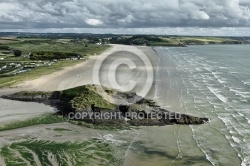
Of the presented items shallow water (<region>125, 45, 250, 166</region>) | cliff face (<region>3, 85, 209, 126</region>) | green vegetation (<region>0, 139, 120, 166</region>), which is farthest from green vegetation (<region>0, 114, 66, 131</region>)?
shallow water (<region>125, 45, 250, 166</region>)

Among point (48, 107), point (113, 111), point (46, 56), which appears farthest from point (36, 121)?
point (46, 56)

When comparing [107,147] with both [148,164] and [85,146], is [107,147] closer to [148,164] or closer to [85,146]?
[85,146]

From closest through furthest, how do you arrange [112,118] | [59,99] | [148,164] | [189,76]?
[148,164] → [112,118] → [59,99] → [189,76]

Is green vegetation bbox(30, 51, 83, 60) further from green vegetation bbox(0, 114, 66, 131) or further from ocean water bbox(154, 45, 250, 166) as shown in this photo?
green vegetation bbox(0, 114, 66, 131)

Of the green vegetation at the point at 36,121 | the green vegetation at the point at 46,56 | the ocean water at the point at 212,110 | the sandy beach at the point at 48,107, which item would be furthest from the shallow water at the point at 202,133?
the green vegetation at the point at 46,56

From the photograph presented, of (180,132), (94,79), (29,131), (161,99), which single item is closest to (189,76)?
(94,79)

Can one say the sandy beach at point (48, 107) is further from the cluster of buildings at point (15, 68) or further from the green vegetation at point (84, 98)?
the cluster of buildings at point (15, 68)
